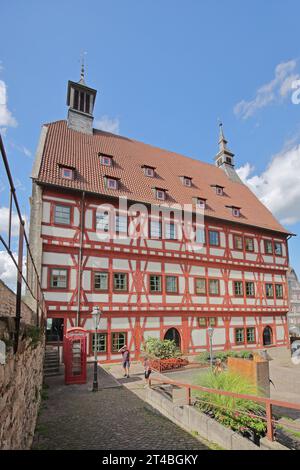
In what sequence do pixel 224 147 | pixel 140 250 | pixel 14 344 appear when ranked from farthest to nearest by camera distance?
pixel 224 147 → pixel 140 250 → pixel 14 344

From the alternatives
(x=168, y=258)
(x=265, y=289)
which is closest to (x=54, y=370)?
(x=168, y=258)

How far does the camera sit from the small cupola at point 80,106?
24969mm

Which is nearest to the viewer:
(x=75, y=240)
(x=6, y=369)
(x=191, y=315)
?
(x=6, y=369)

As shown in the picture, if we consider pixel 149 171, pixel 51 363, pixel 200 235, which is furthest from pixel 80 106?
pixel 51 363

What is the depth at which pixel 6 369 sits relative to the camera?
3.66 metres

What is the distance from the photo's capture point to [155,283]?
69.0 ft

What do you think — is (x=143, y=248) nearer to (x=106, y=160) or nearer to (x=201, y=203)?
(x=201, y=203)

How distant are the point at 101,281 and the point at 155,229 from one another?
528cm

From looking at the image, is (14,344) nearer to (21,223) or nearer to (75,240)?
(21,223)

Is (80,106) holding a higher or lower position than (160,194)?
higher

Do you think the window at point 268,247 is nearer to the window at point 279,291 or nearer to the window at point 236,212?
the window at point 279,291

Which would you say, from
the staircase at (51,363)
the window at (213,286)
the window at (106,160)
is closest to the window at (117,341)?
the staircase at (51,363)

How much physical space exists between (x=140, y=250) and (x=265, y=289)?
12.5m

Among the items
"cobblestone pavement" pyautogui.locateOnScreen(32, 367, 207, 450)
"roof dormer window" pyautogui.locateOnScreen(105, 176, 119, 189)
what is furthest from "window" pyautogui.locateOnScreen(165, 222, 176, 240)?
"cobblestone pavement" pyautogui.locateOnScreen(32, 367, 207, 450)
